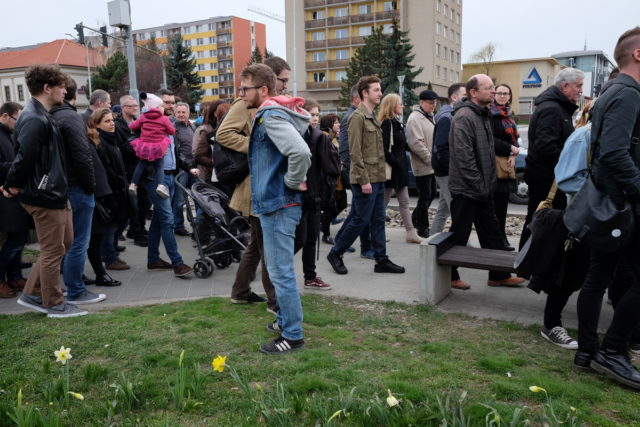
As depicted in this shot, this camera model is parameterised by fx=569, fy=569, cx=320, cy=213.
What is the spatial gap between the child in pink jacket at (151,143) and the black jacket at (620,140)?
191 inches

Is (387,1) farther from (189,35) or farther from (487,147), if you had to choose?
(487,147)

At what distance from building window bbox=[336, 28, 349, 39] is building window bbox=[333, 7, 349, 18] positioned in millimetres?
1674

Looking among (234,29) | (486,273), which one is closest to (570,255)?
(486,273)

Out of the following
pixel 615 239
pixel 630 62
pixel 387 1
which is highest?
pixel 387 1

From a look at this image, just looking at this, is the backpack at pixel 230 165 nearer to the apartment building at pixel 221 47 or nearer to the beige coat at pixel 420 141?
the beige coat at pixel 420 141

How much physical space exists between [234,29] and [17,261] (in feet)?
356

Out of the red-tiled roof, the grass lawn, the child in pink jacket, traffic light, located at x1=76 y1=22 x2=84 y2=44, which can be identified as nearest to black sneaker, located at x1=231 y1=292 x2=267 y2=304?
the grass lawn

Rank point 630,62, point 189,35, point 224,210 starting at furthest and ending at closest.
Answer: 1. point 189,35
2. point 224,210
3. point 630,62

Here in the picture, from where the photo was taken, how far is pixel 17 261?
6.26m

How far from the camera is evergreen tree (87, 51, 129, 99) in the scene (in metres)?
A: 54.7

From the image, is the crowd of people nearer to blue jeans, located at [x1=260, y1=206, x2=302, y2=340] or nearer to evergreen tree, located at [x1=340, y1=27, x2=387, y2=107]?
blue jeans, located at [x1=260, y1=206, x2=302, y2=340]

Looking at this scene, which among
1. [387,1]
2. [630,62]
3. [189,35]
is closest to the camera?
[630,62]

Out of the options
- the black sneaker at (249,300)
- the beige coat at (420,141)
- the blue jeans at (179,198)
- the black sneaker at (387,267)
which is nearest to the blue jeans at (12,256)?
the blue jeans at (179,198)

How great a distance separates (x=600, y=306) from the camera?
12.4ft
